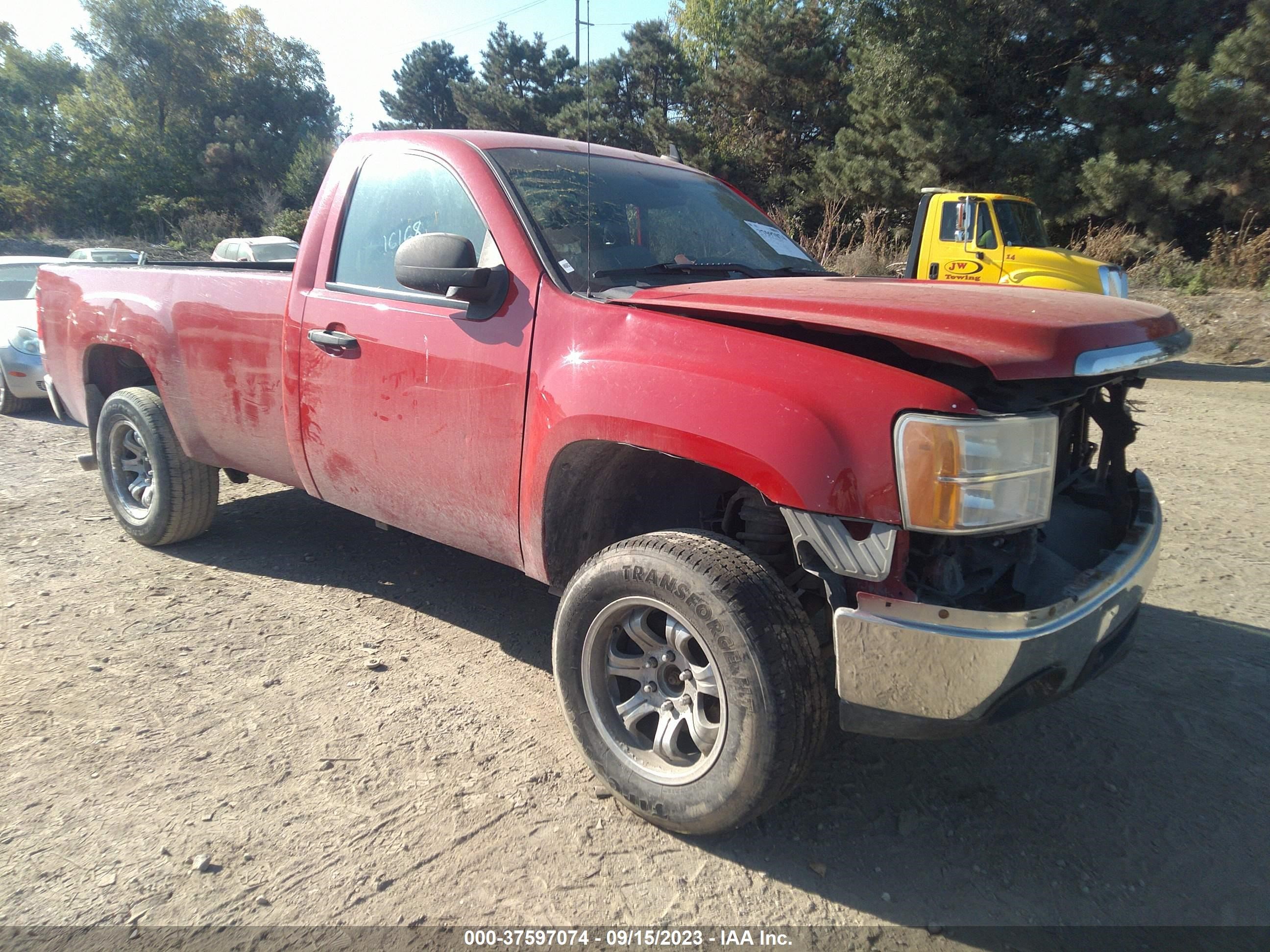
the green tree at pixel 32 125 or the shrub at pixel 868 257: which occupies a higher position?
the green tree at pixel 32 125

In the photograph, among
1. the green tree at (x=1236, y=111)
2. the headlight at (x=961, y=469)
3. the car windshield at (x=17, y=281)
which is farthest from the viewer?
the green tree at (x=1236, y=111)

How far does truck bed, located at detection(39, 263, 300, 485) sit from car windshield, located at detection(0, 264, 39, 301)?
5.68 m

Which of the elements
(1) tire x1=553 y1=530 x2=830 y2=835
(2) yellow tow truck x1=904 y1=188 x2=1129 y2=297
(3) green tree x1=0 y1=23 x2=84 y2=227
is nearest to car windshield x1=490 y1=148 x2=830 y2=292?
(1) tire x1=553 y1=530 x2=830 y2=835

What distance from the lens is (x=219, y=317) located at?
3953 millimetres

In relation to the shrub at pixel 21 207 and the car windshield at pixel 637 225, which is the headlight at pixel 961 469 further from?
the shrub at pixel 21 207

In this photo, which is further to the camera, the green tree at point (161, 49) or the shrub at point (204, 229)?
the green tree at point (161, 49)

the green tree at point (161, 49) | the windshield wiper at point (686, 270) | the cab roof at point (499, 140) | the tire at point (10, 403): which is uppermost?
the green tree at point (161, 49)

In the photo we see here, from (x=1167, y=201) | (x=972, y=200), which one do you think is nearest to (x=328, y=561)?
(x=972, y=200)

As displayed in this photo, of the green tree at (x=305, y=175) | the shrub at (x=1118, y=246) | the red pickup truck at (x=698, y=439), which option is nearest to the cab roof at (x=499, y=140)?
the red pickup truck at (x=698, y=439)

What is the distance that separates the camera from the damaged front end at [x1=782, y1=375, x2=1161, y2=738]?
2.04 metres

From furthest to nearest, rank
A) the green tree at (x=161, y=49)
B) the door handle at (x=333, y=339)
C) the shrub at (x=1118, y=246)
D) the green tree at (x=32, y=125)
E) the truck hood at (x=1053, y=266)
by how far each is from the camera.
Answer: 1. the green tree at (x=161, y=49)
2. the green tree at (x=32, y=125)
3. the shrub at (x=1118, y=246)
4. the truck hood at (x=1053, y=266)
5. the door handle at (x=333, y=339)

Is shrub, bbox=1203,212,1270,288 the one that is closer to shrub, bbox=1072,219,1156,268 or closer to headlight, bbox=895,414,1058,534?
shrub, bbox=1072,219,1156,268

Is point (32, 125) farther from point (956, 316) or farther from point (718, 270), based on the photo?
point (956, 316)

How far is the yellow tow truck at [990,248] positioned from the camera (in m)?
11.2
